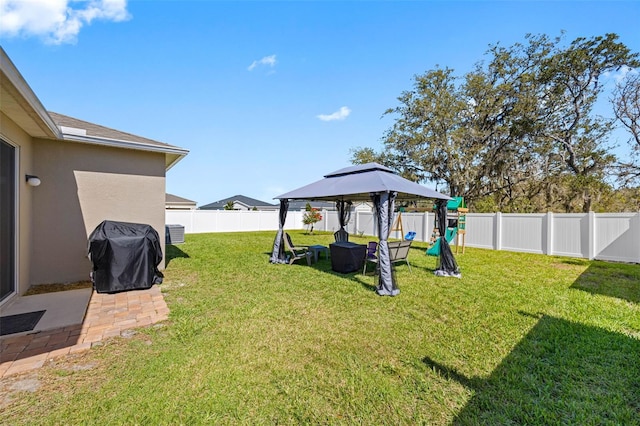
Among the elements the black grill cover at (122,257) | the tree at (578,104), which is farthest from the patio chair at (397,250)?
the tree at (578,104)

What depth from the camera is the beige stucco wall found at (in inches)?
192

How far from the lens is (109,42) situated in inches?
303

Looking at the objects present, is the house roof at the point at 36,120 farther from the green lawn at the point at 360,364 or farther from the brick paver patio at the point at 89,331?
the green lawn at the point at 360,364

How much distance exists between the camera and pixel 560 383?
269cm

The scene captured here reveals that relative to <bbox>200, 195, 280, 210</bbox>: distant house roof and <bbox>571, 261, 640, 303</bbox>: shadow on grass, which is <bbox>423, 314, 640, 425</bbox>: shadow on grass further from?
<bbox>200, 195, 280, 210</bbox>: distant house roof

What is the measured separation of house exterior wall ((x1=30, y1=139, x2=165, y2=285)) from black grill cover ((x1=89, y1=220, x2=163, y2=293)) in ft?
3.37

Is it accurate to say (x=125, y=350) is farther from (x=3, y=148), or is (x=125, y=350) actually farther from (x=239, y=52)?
(x=239, y=52)

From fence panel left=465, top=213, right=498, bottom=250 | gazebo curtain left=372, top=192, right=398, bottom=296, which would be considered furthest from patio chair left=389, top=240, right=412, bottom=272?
fence panel left=465, top=213, right=498, bottom=250

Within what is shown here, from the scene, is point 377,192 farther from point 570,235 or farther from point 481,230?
point 481,230

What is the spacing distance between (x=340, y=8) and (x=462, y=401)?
10.5 metres

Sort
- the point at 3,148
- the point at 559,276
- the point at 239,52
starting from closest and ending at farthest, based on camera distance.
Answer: the point at 3,148, the point at 559,276, the point at 239,52

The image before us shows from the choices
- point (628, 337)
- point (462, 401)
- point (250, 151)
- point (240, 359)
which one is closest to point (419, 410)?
point (462, 401)

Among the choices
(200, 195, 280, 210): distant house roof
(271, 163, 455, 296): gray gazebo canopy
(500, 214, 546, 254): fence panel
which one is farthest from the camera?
(200, 195, 280, 210): distant house roof

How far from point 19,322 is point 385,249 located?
5858 mm
